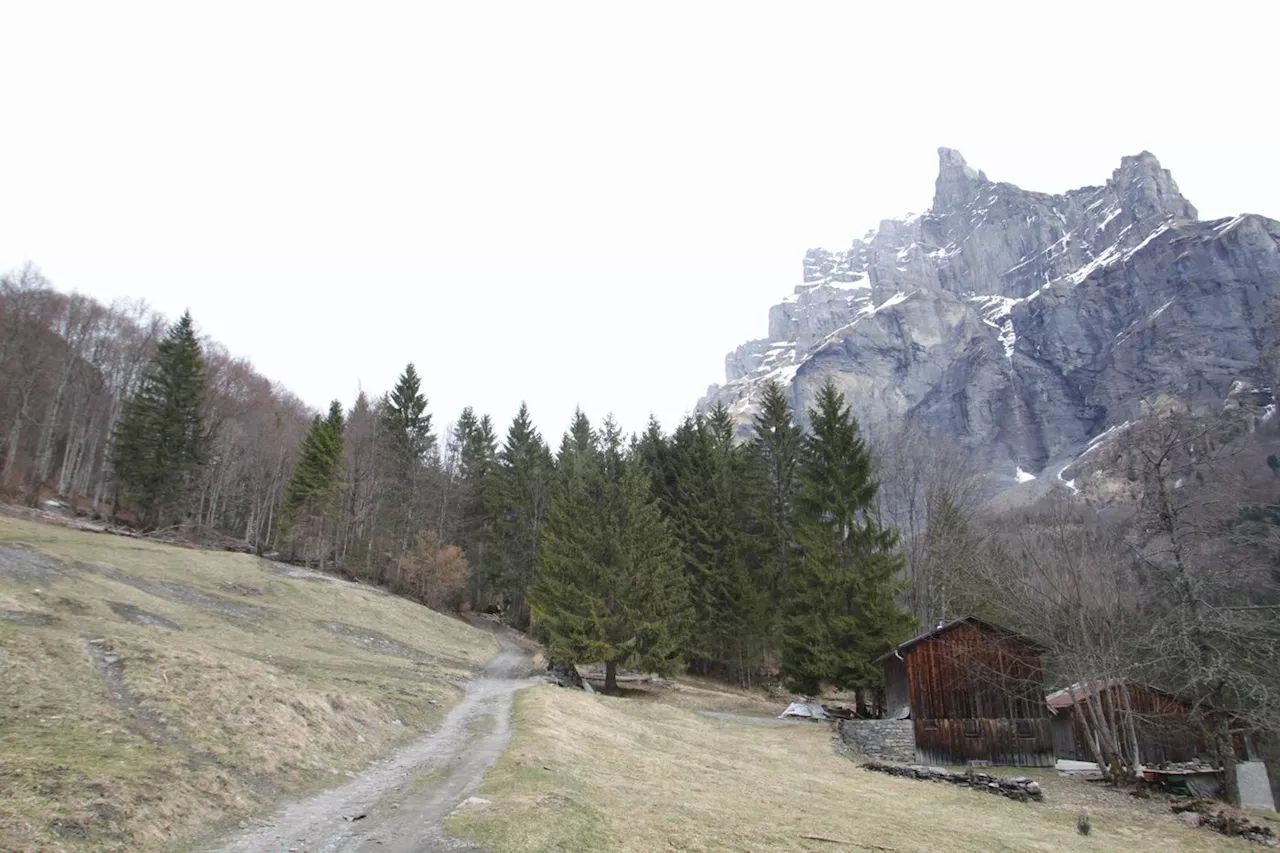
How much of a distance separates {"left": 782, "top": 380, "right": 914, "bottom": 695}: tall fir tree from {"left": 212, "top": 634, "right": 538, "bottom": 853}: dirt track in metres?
20.9

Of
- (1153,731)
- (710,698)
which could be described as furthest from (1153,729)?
(710,698)

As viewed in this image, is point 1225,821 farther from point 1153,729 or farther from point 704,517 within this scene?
point 704,517

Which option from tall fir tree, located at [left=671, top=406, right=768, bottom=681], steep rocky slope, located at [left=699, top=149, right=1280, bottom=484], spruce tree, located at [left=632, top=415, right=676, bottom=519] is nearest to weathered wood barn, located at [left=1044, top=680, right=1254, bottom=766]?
tall fir tree, located at [left=671, top=406, right=768, bottom=681]

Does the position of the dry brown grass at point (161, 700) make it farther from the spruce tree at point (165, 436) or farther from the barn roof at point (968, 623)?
the barn roof at point (968, 623)

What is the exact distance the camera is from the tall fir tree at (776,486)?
4638 cm

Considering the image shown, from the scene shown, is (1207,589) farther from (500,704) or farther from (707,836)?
(500,704)

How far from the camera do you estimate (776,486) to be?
4988cm

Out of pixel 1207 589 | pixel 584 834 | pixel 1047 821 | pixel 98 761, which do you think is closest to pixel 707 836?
pixel 584 834

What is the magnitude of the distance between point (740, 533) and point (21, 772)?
40.9 metres

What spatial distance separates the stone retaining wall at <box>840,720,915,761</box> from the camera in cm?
2872

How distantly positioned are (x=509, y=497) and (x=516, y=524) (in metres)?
2.47

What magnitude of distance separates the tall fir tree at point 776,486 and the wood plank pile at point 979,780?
18.8 m

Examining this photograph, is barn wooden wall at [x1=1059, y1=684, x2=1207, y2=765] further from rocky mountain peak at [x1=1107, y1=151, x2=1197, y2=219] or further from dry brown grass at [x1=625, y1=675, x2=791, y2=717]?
rocky mountain peak at [x1=1107, y1=151, x2=1197, y2=219]

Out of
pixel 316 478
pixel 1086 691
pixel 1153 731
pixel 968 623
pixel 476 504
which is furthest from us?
pixel 476 504
